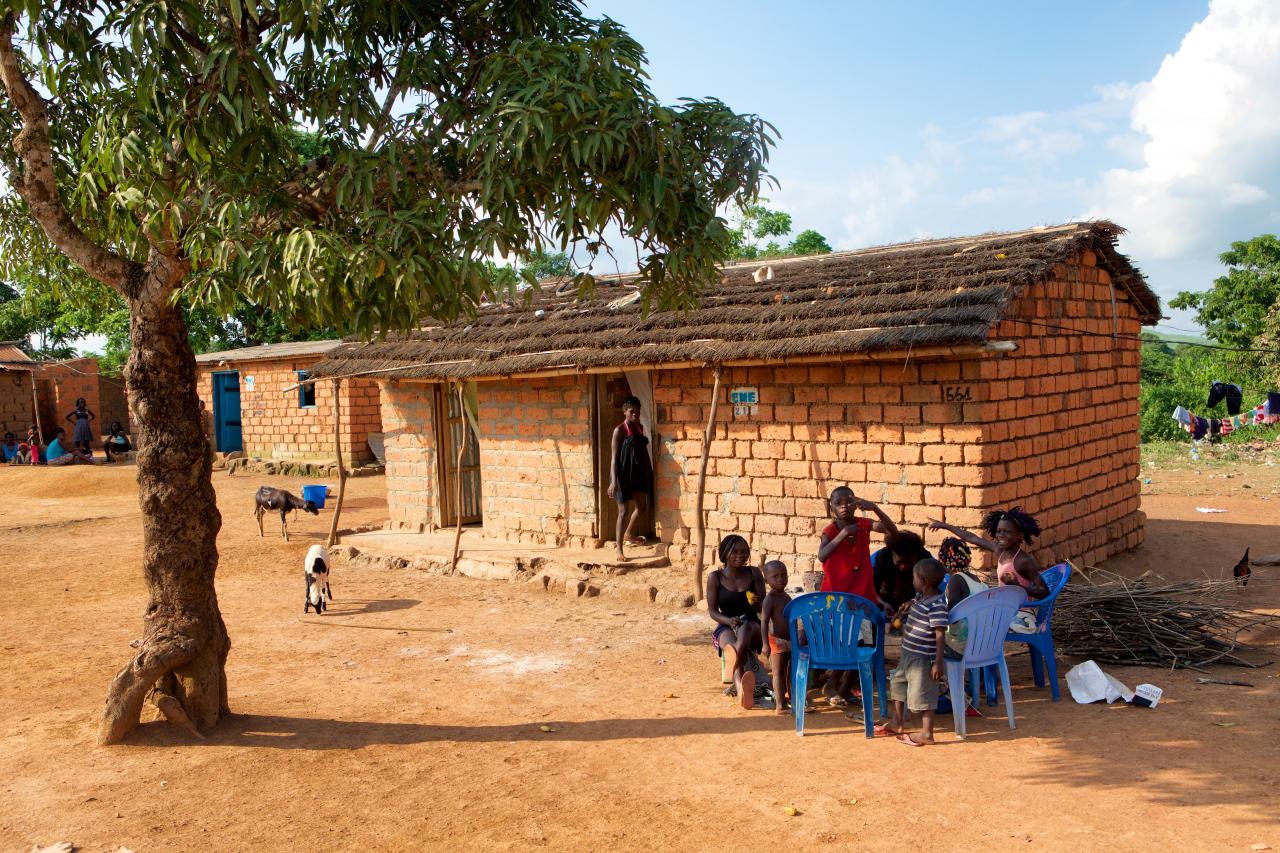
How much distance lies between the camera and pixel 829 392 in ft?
31.0

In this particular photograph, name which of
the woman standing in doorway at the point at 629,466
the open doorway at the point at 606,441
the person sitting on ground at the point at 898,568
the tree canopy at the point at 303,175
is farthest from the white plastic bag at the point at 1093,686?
the open doorway at the point at 606,441

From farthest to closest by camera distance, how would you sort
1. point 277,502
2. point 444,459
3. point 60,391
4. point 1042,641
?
point 60,391
point 277,502
point 444,459
point 1042,641

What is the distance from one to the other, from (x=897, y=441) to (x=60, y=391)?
2625cm

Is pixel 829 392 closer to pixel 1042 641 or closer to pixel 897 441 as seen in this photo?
pixel 897 441

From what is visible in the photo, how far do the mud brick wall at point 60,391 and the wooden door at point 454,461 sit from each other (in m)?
18.6

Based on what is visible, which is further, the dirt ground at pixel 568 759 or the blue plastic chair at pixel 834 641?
the blue plastic chair at pixel 834 641

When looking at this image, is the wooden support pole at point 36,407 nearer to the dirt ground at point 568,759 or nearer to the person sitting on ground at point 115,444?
the person sitting on ground at point 115,444

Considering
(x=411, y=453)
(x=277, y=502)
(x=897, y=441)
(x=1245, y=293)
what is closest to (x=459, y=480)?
(x=411, y=453)

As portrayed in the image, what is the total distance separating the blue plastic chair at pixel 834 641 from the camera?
19.5 feet

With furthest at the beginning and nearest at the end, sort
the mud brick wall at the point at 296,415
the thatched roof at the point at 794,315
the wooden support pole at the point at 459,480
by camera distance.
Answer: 1. the mud brick wall at the point at 296,415
2. the wooden support pole at the point at 459,480
3. the thatched roof at the point at 794,315

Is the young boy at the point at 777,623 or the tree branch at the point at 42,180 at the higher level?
the tree branch at the point at 42,180

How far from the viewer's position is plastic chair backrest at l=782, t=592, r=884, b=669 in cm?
595

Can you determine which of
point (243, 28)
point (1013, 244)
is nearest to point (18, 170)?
point (243, 28)

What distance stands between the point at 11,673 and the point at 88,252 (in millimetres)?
3851
